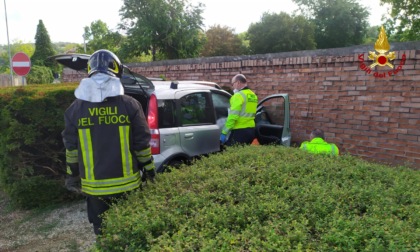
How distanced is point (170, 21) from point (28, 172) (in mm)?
10229

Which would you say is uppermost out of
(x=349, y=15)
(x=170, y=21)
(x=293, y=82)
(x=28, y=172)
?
(x=349, y=15)

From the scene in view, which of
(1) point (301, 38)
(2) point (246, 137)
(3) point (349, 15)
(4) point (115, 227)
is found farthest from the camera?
(3) point (349, 15)

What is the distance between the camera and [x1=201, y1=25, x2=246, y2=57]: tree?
27359mm

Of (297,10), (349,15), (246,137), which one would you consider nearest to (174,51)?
(246,137)

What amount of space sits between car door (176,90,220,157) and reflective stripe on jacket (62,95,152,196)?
188 cm

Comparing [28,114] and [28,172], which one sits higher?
[28,114]

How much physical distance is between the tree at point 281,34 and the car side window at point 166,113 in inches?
980

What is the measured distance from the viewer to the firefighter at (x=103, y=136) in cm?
278

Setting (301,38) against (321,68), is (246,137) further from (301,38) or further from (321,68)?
(301,38)

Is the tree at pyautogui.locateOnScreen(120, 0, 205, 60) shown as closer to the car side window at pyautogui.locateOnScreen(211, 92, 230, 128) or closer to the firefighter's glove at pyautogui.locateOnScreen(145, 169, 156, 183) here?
the car side window at pyautogui.locateOnScreen(211, 92, 230, 128)

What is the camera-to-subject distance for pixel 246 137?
5.75 m

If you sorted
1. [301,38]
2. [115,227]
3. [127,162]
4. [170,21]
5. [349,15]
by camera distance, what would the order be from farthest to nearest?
[349,15] → [301,38] → [170,21] → [127,162] → [115,227]

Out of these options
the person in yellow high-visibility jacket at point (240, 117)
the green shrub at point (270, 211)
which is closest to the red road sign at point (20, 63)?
the person in yellow high-visibility jacket at point (240, 117)

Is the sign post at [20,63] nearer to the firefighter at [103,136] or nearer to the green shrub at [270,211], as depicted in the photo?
the firefighter at [103,136]
